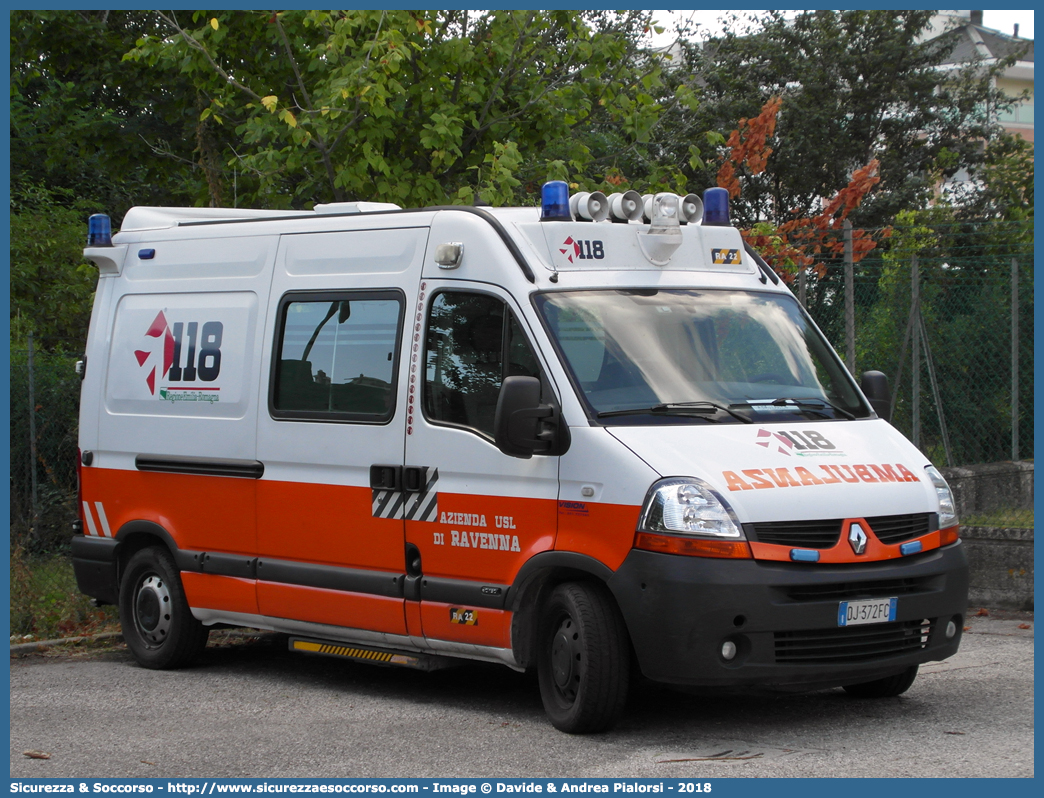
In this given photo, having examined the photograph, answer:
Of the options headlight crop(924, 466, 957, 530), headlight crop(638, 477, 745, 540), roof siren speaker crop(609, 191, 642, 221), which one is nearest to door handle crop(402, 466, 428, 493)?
headlight crop(638, 477, 745, 540)

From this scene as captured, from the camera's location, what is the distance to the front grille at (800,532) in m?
6.32

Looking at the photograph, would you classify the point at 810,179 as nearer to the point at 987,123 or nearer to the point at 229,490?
the point at 987,123

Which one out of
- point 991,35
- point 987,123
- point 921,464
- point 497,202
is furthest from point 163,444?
point 991,35

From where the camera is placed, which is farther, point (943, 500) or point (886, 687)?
point (886, 687)

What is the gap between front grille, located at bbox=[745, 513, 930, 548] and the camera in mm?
6328

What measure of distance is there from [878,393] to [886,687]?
161 cm

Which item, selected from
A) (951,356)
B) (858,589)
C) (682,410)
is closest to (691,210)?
(682,410)

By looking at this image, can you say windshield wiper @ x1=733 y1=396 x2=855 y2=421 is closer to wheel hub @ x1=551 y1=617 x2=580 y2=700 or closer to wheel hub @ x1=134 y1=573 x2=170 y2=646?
wheel hub @ x1=551 y1=617 x2=580 y2=700

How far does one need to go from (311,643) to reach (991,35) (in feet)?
256

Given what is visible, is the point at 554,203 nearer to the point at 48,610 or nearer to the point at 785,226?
the point at 48,610

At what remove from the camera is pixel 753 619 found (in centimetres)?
627

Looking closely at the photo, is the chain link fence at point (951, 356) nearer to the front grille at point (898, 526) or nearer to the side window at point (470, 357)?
the front grille at point (898, 526)

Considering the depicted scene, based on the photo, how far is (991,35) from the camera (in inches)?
3081

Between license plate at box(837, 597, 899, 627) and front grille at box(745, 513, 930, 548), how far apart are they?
0.28 metres
